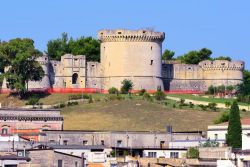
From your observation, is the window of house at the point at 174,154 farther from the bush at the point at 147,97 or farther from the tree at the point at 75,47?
the tree at the point at 75,47

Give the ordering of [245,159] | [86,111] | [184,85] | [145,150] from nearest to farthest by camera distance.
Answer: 1. [245,159]
2. [145,150]
3. [86,111]
4. [184,85]

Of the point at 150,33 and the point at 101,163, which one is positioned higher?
the point at 150,33

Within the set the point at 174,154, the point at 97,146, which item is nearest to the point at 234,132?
the point at 174,154

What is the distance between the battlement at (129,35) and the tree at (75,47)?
13446mm

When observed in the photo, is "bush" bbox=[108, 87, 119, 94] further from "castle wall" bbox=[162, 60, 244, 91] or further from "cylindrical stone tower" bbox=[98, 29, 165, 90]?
"castle wall" bbox=[162, 60, 244, 91]

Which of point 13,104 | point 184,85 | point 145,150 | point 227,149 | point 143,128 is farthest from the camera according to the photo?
point 184,85

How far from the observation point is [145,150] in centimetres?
7688

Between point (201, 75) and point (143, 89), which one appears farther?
point (201, 75)

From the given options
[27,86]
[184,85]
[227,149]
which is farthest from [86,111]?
[227,149]

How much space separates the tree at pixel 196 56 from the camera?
166125 millimetres

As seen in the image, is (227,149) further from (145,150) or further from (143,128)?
(143,128)

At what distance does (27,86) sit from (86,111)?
64.9 feet

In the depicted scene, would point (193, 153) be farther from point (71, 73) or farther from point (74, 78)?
point (74, 78)

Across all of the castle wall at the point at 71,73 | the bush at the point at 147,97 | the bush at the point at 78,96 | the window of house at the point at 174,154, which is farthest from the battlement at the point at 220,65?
the window of house at the point at 174,154
